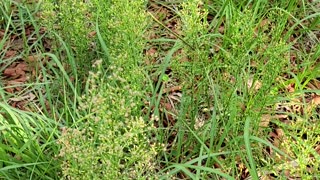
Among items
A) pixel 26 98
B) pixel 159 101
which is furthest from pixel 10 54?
pixel 159 101

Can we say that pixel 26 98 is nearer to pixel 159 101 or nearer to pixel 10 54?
pixel 10 54

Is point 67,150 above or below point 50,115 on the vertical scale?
above

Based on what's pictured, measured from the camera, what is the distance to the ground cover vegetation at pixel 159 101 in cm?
196

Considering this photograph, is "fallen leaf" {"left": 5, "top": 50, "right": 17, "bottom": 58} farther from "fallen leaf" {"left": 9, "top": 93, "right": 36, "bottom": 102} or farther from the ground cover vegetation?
"fallen leaf" {"left": 9, "top": 93, "right": 36, "bottom": 102}

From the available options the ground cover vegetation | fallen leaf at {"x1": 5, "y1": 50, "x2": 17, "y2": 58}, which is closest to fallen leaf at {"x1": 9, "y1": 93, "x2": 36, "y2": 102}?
the ground cover vegetation

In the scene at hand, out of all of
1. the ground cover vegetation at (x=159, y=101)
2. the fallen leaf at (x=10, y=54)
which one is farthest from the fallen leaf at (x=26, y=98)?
the fallen leaf at (x=10, y=54)

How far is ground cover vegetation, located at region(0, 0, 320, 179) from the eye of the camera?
6.44 ft

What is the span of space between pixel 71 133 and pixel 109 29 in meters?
0.93

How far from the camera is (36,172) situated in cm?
229

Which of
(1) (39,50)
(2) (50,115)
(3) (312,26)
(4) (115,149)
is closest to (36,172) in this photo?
(2) (50,115)

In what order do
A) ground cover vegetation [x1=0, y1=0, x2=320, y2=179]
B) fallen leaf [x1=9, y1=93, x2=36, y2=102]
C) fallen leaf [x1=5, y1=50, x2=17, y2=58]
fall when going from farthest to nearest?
fallen leaf [x1=5, y1=50, x2=17, y2=58] → fallen leaf [x1=9, y1=93, x2=36, y2=102] → ground cover vegetation [x1=0, y1=0, x2=320, y2=179]

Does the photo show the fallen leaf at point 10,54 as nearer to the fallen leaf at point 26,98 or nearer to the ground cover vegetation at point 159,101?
the ground cover vegetation at point 159,101

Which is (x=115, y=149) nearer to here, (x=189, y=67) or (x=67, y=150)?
(x=67, y=150)

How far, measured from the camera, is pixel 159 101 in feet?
8.76
